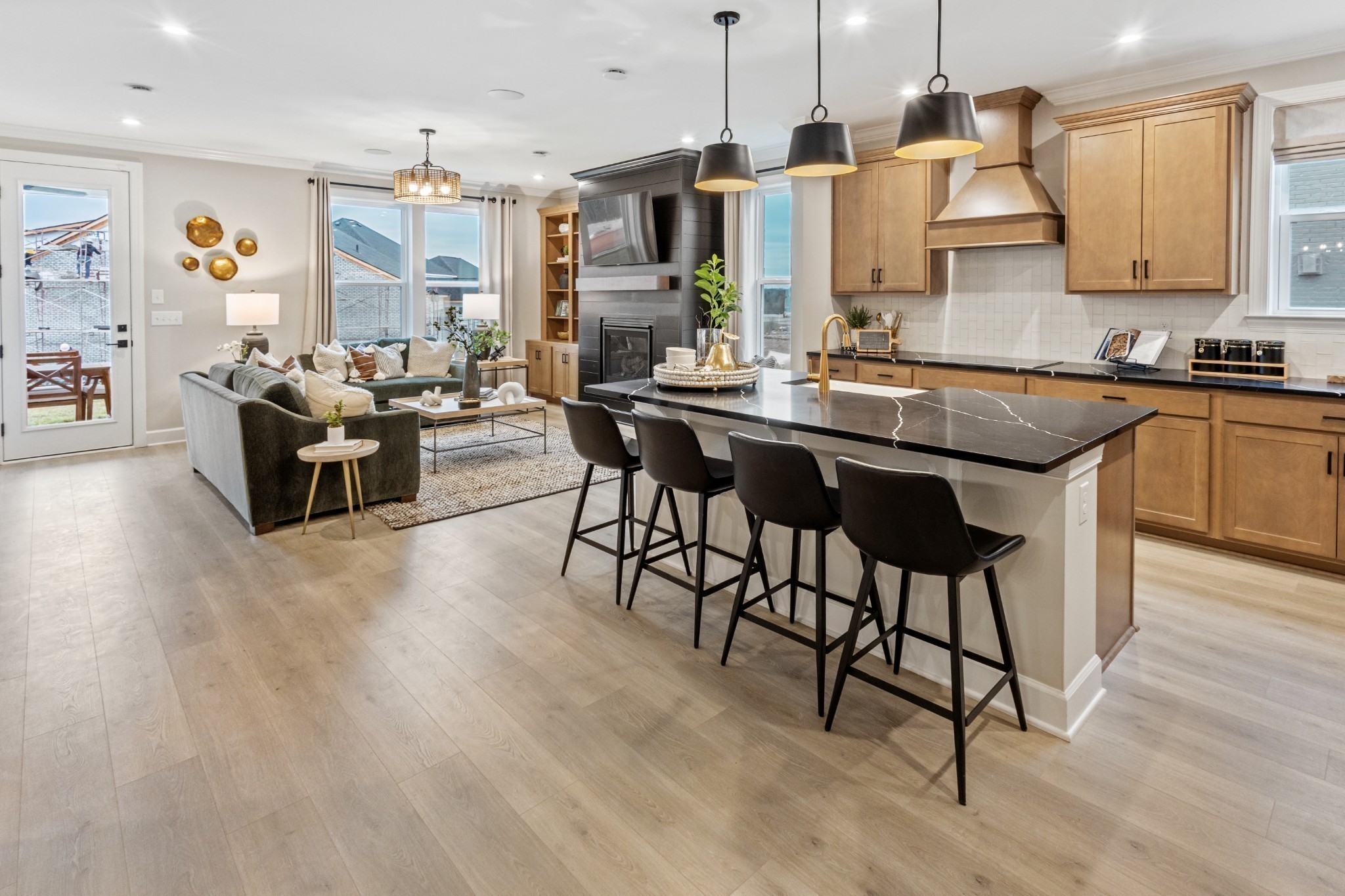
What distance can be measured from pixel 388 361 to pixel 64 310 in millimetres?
2603

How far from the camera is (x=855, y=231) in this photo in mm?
5688

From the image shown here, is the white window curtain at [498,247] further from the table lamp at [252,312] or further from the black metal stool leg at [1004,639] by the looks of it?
the black metal stool leg at [1004,639]

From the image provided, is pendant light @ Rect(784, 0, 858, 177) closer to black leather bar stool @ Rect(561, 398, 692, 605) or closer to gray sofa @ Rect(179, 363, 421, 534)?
black leather bar stool @ Rect(561, 398, 692, 605)

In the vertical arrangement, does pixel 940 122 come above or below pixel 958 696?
above

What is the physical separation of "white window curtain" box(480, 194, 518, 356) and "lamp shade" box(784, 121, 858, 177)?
21.9ft

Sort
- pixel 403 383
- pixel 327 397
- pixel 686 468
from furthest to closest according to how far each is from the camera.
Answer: pixel 403 383 < pixel 327 397 < pixel 686 468

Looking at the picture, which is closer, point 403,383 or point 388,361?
point 403,383

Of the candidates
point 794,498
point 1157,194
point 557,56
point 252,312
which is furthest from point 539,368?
point 794,498

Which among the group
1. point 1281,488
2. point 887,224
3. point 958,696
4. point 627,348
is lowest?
point 958,696

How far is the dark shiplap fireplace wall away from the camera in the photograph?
714 cm

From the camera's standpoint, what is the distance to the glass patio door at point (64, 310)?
6.13 meters

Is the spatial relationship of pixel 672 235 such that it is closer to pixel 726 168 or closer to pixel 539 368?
pixel 539 368

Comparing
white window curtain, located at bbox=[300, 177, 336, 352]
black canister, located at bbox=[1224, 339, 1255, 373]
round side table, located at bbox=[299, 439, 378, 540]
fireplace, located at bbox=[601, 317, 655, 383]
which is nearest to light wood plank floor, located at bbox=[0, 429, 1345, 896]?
round side table, located at bbox=[299, 439, 378, 540]

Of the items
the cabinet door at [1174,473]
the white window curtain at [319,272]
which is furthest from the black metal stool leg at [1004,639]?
the white window curtain at [319,272]
